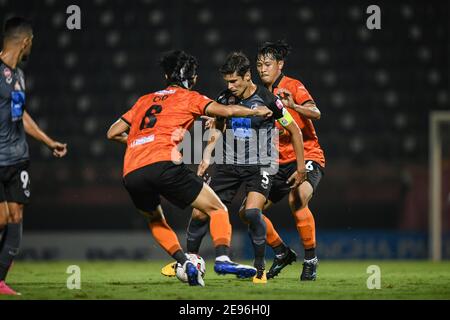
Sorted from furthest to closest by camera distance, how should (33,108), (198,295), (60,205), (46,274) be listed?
(33,108)
(60,205)
(46,274)
(198,295)

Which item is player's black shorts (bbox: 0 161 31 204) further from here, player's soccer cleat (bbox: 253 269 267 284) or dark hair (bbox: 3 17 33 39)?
player's soccer cleat (bbox: 253 269 267 284)

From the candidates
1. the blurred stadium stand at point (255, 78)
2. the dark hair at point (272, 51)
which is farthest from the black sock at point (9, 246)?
the blurred stadium stand at point (255, 78)

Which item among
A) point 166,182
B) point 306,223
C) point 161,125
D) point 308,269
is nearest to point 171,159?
point 166,182

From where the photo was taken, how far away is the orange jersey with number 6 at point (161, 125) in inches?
229

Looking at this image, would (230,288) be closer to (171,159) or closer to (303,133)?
(171,159)

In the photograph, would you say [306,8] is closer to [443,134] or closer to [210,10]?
[210,10]

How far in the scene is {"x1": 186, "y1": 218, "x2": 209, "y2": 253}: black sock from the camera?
6773 millimetres

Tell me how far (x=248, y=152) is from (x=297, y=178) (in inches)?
17.4

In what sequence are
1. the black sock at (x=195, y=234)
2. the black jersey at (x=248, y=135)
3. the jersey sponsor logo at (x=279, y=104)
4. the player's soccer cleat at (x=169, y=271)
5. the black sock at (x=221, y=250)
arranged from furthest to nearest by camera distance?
the black sock at (x=195, y=234), the player's soccer cleat at (x=169, y=271), the black jersey at (x=248, y=135), the jersey sponsor logo at (x=279, y=104), the black sock at (x=221, y=250)

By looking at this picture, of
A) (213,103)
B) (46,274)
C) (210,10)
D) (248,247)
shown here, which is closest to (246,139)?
(213,103)

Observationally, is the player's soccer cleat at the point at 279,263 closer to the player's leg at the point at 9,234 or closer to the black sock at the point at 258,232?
the black sock at the point at 258,232

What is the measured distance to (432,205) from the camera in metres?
12.9

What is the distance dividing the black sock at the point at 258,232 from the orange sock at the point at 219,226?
46 cm

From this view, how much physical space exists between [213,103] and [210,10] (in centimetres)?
1181
